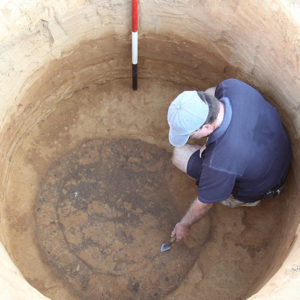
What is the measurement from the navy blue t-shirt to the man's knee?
414 mm

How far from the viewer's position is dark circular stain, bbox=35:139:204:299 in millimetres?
2189

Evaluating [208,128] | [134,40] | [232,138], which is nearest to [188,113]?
[208,128]

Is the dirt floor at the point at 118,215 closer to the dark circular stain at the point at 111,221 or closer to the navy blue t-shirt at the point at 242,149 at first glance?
the dark circular stain at the point at 111,221

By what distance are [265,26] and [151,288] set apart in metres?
1.79

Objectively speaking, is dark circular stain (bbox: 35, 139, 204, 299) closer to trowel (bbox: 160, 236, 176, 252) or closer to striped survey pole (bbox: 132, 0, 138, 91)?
trowel (bbox: 160, 236, 176, 252)

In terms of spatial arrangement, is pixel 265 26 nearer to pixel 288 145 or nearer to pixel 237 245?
pixel 288 145

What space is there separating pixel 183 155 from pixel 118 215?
0.64 meters

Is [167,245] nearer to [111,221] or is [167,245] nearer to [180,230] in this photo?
[180,230]

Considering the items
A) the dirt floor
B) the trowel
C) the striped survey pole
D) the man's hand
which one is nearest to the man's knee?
the dirt floor

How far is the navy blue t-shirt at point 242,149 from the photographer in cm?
170

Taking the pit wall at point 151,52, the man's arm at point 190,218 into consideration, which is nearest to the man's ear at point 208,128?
the man's arm at point 190,218

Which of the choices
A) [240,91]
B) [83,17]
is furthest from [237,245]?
[83,17]

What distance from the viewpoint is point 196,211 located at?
199 centimetres

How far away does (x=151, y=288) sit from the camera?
2.16m
